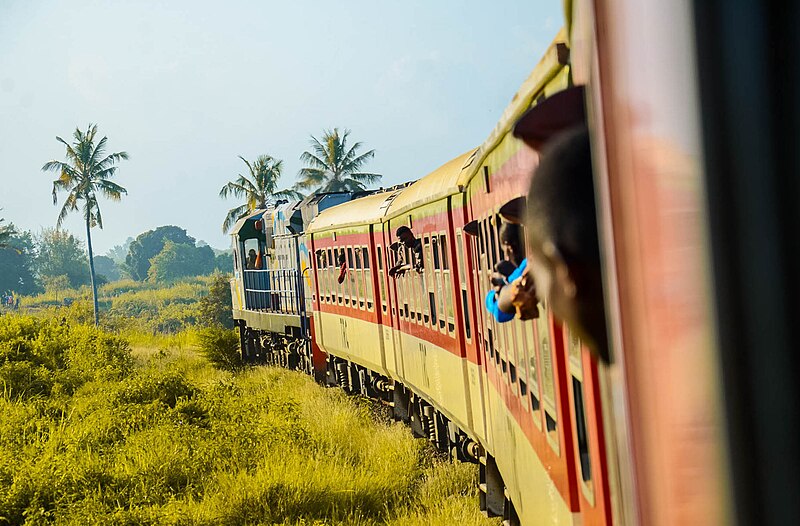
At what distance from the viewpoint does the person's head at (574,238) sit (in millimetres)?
1177

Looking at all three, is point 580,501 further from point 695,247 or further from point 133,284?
point 133,284

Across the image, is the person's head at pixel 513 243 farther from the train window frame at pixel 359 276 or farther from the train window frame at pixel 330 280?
the train window frame at pixel 330 280

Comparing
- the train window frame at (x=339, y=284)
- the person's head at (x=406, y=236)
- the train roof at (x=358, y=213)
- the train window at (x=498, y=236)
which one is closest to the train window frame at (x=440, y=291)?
the person's head at (x=406, y=236)

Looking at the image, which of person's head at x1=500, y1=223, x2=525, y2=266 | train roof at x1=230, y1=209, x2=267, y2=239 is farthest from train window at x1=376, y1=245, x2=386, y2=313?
train roof at x1=230, y1=209, x2=267, y2=239

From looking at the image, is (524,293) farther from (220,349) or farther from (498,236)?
(220,349)

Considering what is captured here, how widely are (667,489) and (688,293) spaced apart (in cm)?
17

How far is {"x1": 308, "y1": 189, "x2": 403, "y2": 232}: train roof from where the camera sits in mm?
12828

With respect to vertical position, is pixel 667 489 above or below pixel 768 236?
below

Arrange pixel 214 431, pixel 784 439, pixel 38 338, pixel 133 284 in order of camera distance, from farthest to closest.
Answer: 1. pixel 133 284
2. pixel 38 338
3. pixel 214 431
4. pixel 784 439

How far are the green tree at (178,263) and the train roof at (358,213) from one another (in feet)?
417

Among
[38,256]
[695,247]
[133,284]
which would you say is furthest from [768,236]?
[38,256]

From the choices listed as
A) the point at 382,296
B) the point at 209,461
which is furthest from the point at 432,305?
the point at 209,461

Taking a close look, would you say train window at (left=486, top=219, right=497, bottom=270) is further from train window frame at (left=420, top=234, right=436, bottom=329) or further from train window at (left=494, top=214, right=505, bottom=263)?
train window frame at (left=420, top=234, right=436, bottom=329)

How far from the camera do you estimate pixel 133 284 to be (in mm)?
127312
